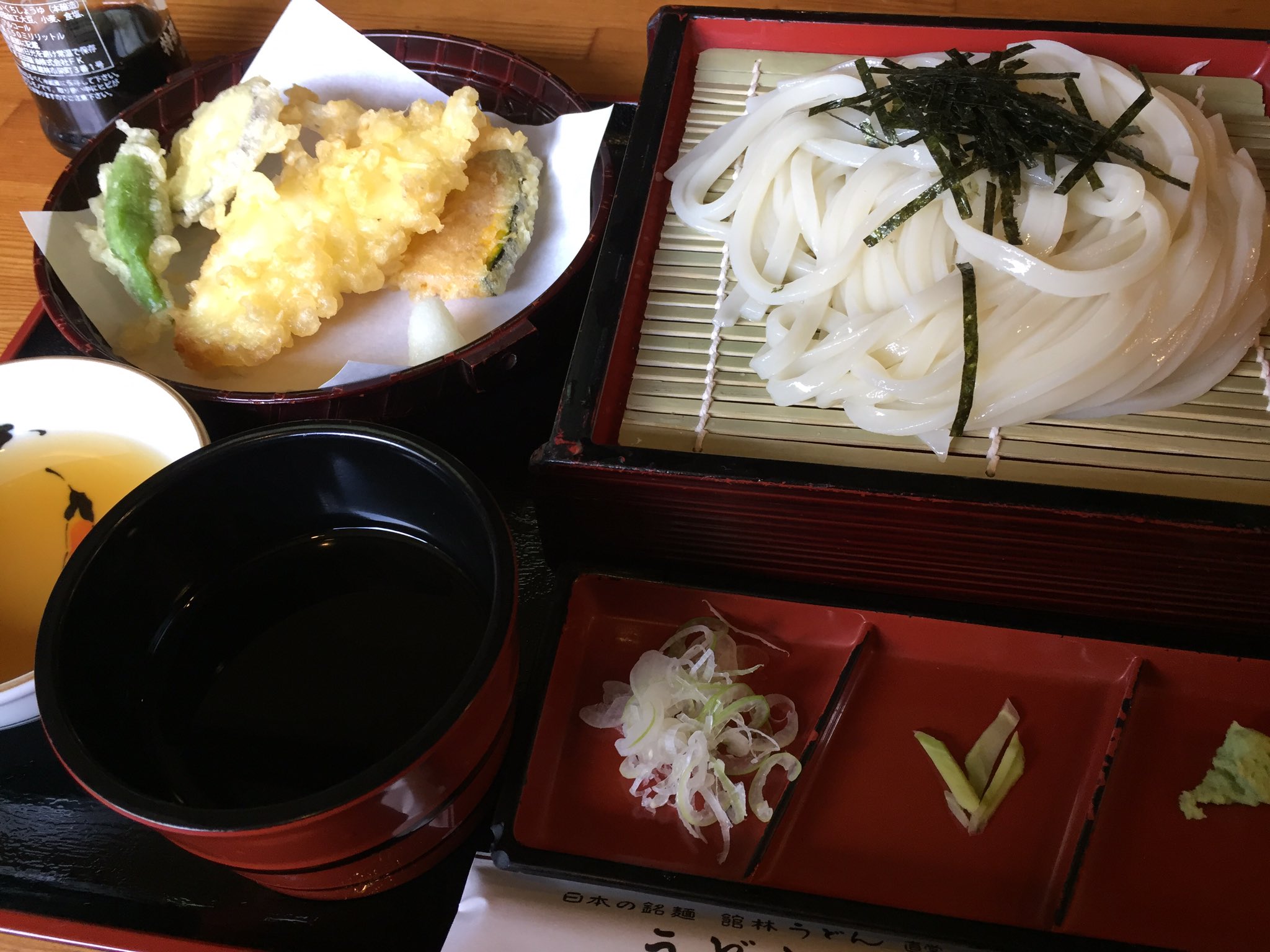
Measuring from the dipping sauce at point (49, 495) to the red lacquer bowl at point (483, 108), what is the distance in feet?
0.35

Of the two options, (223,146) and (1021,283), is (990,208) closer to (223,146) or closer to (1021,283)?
(1021,283)

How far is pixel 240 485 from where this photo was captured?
0.87 m

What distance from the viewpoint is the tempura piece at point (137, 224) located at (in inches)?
49.4

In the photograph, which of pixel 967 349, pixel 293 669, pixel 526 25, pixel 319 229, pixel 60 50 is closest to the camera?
pixel 293 669

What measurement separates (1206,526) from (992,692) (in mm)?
268

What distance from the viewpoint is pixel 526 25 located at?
184cm

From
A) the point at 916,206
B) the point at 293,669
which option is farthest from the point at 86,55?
the point at 916,206

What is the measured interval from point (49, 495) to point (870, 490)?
94 centimetres

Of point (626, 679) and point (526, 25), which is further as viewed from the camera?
point (526, 25)

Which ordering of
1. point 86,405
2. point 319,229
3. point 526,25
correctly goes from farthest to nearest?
point 526,25 < point 319,229 < point 86,405

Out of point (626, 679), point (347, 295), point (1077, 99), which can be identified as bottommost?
point (626, 679)

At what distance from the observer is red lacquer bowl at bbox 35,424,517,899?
26.4 inches

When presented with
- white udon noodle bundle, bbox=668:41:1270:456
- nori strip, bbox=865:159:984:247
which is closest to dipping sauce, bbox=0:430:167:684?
white udon noodle bundle, bbox=668:41:1270:456

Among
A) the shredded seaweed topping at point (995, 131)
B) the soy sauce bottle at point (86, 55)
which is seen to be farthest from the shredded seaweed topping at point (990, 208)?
the soy sauce bottle at point (86, 55)
